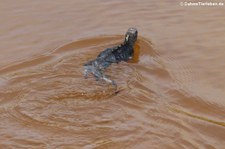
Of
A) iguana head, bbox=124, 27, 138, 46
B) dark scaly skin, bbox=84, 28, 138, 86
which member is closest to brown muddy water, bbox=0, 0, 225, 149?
dark scaly skin, bbox=84, 28, 138, 86

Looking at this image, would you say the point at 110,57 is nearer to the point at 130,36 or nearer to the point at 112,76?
the point at 112,76

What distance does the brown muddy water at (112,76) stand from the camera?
606 centimetres

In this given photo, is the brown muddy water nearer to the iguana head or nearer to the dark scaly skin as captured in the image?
the dark scaly skin

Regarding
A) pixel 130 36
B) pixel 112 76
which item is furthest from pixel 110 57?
pixel 130 36

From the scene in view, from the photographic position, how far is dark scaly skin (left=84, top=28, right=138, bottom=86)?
748 centimetres

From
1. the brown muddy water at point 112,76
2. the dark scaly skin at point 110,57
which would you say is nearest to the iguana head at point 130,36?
the dark scaly skin at point 110,57

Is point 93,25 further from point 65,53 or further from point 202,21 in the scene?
point 202,21

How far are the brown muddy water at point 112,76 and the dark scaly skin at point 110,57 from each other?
0.51 feet

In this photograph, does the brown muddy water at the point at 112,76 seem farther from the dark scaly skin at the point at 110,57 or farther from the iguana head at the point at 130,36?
the iguana head at the point at 130,36

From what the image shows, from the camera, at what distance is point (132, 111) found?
21.5ft

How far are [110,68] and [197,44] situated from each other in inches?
83.7

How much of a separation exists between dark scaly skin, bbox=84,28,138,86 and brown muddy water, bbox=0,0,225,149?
154 millimetres

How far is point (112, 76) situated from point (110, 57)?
0.57 metres

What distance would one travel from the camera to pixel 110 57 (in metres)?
8.05
